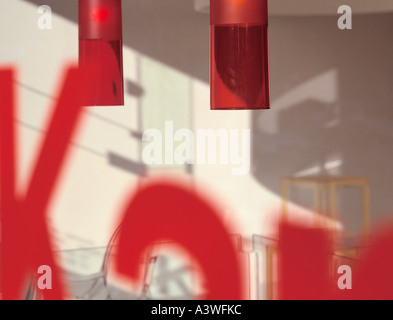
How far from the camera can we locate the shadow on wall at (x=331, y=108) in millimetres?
4227

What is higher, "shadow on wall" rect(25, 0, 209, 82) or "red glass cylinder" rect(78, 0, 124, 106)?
"shadow on wall" rect(25, 0, 209, 82)

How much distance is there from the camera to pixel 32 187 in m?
3.98

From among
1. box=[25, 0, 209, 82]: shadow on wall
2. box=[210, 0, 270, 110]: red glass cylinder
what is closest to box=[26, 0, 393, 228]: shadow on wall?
box=[25, 0, 209, 82]: shadow on wall

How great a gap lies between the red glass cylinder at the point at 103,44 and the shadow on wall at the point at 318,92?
1920 millimetres

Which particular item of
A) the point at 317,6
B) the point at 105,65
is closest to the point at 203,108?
the point at 317,6

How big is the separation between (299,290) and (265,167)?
2.58ft

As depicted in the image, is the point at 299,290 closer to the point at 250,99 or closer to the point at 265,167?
the point at 265,167

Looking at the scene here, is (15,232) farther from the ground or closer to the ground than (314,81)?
closer to the ground

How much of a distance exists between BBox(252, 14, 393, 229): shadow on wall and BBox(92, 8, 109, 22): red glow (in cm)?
221

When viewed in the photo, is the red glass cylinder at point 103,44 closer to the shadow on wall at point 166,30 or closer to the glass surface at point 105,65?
the glass surface at point 105,65

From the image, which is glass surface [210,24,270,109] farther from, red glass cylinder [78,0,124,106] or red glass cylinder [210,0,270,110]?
red glass cylinder [78,0,124,106]

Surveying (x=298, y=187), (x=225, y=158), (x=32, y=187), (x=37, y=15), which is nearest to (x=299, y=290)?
(x=298, y=187)

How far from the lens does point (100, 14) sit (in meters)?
2.08

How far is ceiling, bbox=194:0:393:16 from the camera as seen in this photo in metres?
3.60
